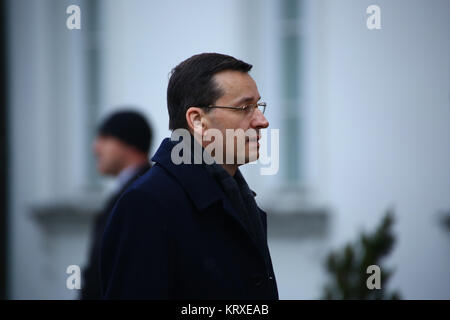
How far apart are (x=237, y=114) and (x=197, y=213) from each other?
0.35 m

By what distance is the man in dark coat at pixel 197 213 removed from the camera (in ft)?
5.03

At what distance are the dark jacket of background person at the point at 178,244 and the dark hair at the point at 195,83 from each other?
136 millimetres

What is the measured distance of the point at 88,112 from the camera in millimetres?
5664

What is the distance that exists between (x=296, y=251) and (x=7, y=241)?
9.49ft

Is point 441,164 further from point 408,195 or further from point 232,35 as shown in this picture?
point 232,35

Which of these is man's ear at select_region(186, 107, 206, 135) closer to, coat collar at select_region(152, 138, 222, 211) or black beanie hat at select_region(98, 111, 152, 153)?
coat collar at select_region(152, 138, 222, 211)

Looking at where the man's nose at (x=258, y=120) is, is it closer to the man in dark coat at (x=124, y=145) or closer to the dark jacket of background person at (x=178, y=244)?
the dark jacket of background person at (x=178, y=244)

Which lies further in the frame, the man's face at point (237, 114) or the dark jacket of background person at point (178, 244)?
the man's face at point (237, 114)

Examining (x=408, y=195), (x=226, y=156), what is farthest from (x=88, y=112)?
(x=226, y=156)

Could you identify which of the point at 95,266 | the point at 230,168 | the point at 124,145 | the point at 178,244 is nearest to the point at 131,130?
the point at 124,145

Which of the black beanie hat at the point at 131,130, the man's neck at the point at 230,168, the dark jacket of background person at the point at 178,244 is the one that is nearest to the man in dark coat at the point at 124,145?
the black beanie hat at the point at 131,130

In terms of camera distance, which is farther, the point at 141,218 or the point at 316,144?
the point at 316,144

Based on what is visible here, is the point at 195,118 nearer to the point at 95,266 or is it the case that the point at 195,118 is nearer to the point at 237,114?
the point at 237,114

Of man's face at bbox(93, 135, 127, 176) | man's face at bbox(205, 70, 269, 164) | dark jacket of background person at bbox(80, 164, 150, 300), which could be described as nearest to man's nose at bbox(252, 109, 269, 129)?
man's face at bbox(205, 70, 269, 164)
